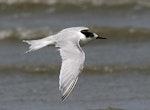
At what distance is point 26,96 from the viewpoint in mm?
7418

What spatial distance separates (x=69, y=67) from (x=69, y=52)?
0.32 meters

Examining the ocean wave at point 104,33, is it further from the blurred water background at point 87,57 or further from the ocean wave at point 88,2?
the ocean wave at point 88,2

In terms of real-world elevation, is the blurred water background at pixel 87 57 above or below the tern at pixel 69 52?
below

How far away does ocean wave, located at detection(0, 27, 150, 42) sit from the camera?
32.1ft

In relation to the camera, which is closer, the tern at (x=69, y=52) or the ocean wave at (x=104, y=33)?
the tern at (x=69, y=52)

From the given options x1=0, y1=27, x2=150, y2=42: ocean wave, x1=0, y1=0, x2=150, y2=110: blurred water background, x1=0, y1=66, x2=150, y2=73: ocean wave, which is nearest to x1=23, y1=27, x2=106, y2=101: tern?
x1=0, y1=0, x2=150, y2=110: blurred water background

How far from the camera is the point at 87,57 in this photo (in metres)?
8.95

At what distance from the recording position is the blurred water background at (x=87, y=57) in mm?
7242

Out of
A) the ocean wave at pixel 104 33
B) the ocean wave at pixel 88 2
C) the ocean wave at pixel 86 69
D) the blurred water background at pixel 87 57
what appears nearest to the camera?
the blurred water background at pixel 87 57

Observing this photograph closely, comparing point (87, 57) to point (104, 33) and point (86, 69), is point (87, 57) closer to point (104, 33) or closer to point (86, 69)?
point (86, 69)

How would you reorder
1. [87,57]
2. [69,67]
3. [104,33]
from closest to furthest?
1. [69,67]
2. [87,57]
3. [104,33]

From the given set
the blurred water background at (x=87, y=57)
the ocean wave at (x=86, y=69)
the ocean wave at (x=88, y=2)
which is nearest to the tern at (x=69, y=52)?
the blurred water background at (x=87, y=57)

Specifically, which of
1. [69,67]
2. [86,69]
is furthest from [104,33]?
[69,67]

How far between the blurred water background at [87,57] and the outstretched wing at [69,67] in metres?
1.11
